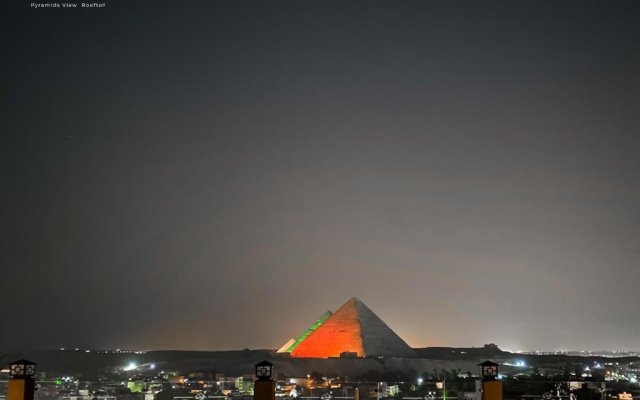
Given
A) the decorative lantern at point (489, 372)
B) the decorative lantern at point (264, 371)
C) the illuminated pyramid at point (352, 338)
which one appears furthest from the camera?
the illuminated pyramid at point (352, 338)

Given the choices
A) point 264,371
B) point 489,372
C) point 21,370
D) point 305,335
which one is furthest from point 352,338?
point 21,370

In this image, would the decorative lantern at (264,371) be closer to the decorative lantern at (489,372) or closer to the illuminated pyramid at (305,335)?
the decorative lantern at (489,372)

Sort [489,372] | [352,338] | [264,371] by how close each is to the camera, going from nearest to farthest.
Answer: [264,371] → [489,372] → [352,338]

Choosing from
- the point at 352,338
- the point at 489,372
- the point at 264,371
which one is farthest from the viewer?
the point at 352,338

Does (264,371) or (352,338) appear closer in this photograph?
(264,371)

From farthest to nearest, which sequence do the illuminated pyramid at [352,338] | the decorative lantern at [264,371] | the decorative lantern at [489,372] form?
1. the illuminated pyramid at [352,338]
2. the decorative lantern at [489,372]
3. the decorative lantern at [264,371]

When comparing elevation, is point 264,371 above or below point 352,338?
above

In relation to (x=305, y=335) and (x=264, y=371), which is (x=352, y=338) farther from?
(x=264, y=371)

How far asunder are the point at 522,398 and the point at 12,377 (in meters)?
15.9

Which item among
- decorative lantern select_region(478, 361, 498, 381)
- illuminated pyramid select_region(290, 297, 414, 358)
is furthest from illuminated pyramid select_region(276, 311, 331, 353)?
decorative lantern select_region(478, 361, 498, 381)

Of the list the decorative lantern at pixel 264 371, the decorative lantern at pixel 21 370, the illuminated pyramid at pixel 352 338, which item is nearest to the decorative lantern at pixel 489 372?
the decorative lantern at pixel 264 371

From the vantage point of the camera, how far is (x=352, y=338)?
74.3m

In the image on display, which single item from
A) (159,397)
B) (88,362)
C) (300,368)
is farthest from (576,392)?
(88,362)

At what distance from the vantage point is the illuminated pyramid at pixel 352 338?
73625 millimetres
